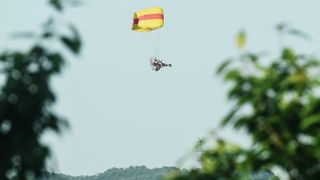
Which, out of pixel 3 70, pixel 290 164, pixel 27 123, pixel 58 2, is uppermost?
pixel 58 2

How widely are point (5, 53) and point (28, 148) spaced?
2009mm

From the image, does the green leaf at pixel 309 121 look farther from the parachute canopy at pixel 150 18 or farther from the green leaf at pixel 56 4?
the parachute canopy at pixel 150 18

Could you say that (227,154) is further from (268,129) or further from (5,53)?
(5,53)

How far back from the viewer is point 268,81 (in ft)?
32.7

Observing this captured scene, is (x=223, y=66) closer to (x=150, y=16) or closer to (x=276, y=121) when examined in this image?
(x=276, y=121)

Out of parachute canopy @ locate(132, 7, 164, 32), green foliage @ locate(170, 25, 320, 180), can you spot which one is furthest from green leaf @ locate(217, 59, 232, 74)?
parachute canopy @ locate(132, 7, 164, 32)

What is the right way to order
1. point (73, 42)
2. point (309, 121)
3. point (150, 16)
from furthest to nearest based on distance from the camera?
1. point (150, 16)
2. point (73, 42)
3. point (309, 121)

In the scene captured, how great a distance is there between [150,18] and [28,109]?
8557 cm

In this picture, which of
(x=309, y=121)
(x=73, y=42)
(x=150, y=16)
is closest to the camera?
(x=309, y=121)

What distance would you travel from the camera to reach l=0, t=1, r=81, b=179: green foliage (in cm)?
1152

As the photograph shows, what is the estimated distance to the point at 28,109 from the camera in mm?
11500

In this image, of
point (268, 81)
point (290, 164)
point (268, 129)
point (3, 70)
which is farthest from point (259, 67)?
point (3, 70)

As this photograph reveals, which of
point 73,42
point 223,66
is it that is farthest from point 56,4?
point 223,66

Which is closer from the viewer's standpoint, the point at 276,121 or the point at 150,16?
the point at 276,121
